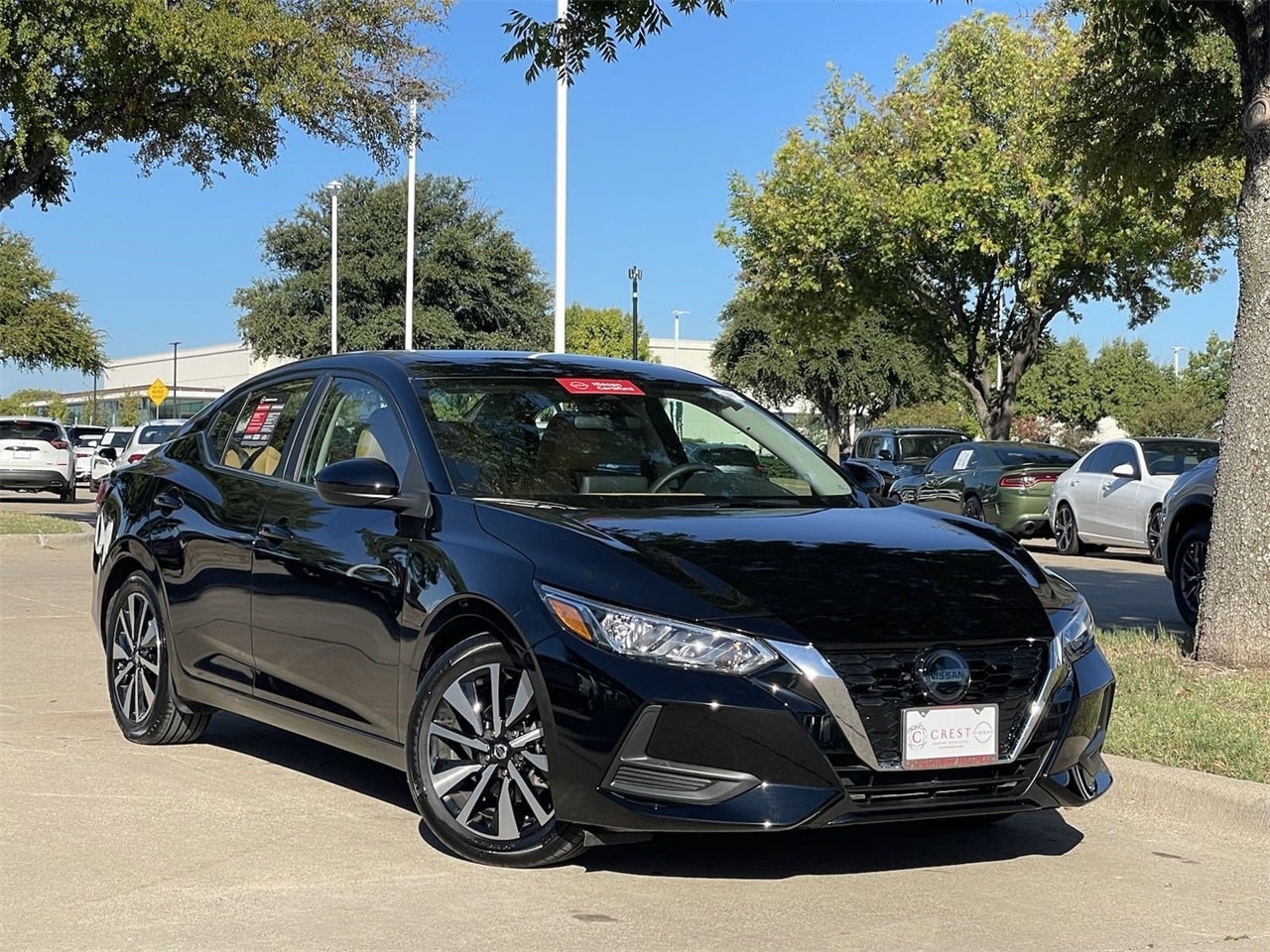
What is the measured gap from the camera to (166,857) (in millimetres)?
5422

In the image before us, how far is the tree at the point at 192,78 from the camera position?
709 inches

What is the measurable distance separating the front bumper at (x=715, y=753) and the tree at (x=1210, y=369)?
86.9 meters

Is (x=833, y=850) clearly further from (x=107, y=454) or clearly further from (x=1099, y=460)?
(x=107, y=454)

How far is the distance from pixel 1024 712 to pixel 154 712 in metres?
3.88

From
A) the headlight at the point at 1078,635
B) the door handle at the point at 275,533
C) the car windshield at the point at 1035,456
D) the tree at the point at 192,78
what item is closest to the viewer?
the headlight at the point at 1078,635

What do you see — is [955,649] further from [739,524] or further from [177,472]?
[177,472]

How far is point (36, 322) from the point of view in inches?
2154

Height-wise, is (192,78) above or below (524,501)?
above

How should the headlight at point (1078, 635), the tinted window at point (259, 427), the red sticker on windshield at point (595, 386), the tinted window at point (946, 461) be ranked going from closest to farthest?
1. the headlight at point (1078, 635)
2. the red sticker on windshield at point (595, 386)
3. the tinted window at point (259, 427)
4. the tinted window at point (946, 461)

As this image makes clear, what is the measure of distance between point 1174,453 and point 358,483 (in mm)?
16110

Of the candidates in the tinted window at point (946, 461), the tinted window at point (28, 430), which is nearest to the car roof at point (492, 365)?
the tinted window at point (946, 461)

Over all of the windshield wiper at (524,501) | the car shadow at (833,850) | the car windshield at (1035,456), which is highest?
the car windshield at (1035,456)

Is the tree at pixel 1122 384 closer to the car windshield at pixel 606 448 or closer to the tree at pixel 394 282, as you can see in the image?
the tree at pixel 394 282

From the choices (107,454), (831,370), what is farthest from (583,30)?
(831,370)
